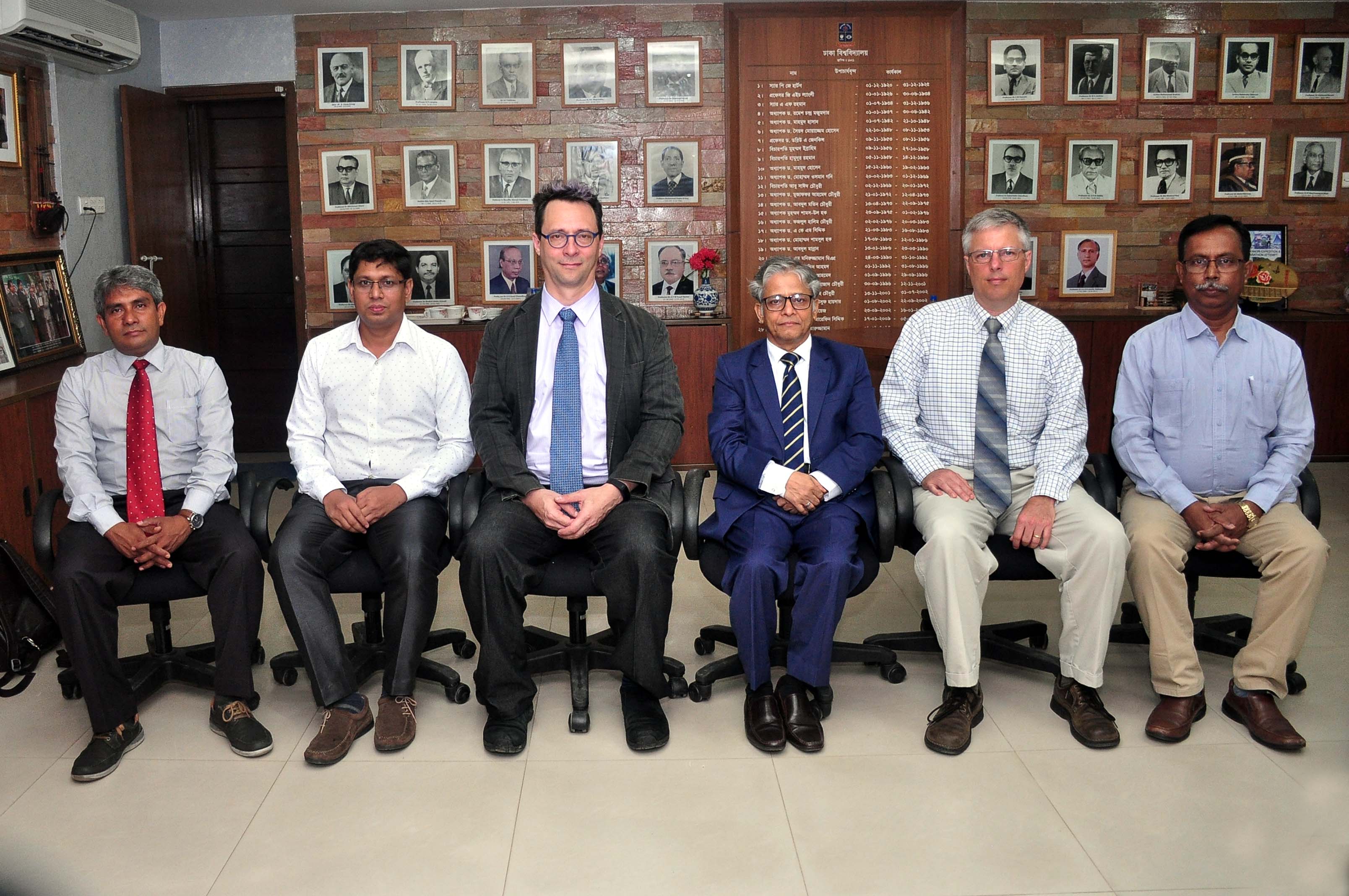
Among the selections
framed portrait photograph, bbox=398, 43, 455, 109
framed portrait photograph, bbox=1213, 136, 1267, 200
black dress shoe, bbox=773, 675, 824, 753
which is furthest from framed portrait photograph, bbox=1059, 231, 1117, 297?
black dress shoe, bbox=773, 675, 824, 753

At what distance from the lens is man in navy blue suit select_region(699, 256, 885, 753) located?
117 inches

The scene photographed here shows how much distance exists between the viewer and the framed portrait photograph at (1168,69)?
20.9ft

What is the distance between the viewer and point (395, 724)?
2971 mm

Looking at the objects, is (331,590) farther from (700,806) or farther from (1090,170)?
(1090,170)

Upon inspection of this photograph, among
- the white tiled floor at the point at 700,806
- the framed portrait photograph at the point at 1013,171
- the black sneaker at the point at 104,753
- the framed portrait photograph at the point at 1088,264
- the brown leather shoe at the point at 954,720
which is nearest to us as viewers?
the white tiled floor at the point at 700,806

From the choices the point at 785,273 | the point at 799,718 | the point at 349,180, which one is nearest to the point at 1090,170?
the point at 785,273

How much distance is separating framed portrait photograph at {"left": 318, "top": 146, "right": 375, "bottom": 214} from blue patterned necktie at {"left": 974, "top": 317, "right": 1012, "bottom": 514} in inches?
175

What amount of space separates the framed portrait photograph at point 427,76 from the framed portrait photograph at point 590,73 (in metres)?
0.69

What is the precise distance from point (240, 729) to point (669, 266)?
4189mm

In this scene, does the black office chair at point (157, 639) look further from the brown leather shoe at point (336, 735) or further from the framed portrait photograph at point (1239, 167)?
the framed portrait photograph at point (1239, 167)

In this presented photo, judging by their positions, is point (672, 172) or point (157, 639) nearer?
point (157, 639)

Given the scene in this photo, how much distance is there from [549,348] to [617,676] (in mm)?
1091

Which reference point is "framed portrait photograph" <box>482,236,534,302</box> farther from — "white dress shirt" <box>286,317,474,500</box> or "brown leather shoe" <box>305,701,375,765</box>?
"brown leather shoe" <box>305,701,375,765</box>

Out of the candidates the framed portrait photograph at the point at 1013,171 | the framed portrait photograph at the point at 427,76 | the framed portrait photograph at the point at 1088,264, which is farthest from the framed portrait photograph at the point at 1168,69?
the framed portrait photograph at the point at 427,76
